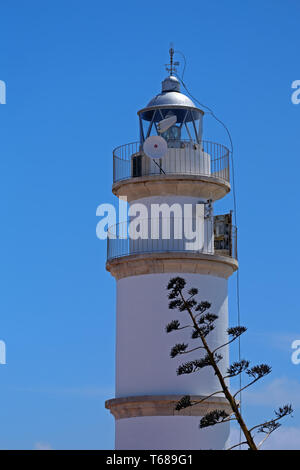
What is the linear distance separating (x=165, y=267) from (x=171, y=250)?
0.62 metres

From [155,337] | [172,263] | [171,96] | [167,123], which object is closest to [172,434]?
[155,337]

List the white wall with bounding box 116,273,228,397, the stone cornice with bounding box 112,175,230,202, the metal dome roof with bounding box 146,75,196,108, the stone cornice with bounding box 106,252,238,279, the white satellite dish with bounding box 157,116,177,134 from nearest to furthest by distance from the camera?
the white wall with bounding box 116,273,228,397 → the stone cornice with bounding box 106,252,238,279 → the stone cornice with bounding box 112,175,230,202 → the white satellite dish with bounding box 157,116,177,134 → the metal dome roof with bounding box 146,75,196,108

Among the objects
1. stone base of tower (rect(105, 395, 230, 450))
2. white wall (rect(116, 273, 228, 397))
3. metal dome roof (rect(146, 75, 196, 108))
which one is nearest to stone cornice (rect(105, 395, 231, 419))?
stone base of tower (rect(105, 395, 230, 450))

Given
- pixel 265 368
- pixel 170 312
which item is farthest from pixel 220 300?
pixel 265 368

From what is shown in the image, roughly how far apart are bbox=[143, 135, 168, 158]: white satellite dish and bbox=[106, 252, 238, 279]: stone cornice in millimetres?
2873

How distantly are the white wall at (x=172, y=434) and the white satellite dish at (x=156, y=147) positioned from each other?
750 centimetres

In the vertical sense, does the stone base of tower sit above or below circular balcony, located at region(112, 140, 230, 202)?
below

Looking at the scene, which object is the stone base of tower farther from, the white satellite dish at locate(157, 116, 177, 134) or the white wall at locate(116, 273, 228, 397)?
the white satellite dish at locate(157, 116, 177, 134)

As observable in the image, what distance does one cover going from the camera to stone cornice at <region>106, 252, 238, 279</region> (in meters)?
37.6

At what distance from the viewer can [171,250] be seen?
38000mm

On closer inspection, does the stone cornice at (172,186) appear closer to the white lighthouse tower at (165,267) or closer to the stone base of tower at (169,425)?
the white lighthouse tower at (165,267)

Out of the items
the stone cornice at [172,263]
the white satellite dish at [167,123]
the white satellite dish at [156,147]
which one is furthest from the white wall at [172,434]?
the white satellite dish at [167,123]

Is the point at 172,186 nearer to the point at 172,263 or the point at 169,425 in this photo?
the point at 172,263

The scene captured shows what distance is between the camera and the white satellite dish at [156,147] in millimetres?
37812
